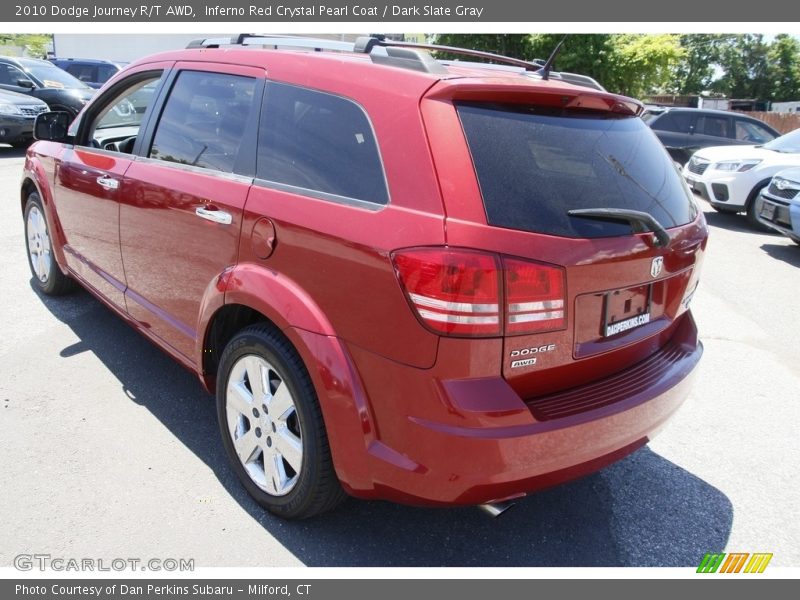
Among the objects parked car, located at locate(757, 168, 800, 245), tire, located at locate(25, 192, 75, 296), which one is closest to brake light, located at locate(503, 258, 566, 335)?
tire, located at locate(25, 192, 75, 296)

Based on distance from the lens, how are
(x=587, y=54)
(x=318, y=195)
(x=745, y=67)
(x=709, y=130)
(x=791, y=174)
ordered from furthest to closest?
1. (x=745, y=67)
2. (x=587, y=54)
3. (x=709, y=130)
4. (x=791, y=174)
5. (x=318, y=195)

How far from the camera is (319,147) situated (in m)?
2.57

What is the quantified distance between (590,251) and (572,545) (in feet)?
4.31

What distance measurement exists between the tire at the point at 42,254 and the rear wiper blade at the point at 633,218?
4.12 metres

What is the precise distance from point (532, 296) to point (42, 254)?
4.41m

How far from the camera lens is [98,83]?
771 inches

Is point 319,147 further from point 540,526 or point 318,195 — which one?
point 540,526

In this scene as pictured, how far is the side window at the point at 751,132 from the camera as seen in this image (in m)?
13.2

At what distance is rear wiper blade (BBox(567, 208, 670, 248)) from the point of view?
2.30 meters

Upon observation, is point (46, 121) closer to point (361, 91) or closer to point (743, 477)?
point (361, 91)

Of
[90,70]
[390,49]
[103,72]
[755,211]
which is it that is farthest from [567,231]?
[90,70]

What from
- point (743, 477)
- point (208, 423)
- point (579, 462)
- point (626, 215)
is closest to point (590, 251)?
point (626, 215)

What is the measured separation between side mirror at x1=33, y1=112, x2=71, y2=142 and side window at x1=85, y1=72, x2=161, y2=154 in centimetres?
27

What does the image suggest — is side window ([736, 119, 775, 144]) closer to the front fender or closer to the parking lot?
the parking lot
